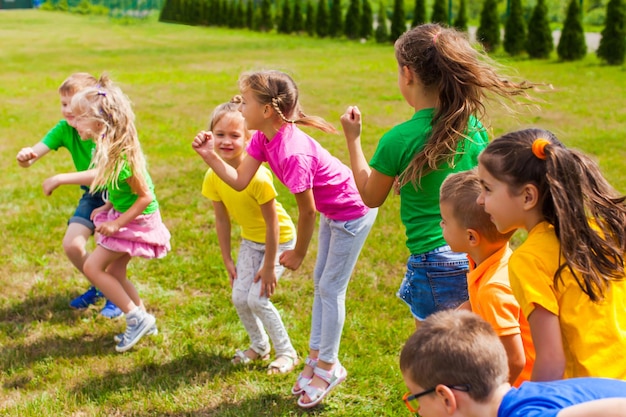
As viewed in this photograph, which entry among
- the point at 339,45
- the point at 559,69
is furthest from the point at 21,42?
the point at 559,69

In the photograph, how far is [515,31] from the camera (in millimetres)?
19922

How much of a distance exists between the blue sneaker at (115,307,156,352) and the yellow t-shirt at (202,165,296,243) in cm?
90

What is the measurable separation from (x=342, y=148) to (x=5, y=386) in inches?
233

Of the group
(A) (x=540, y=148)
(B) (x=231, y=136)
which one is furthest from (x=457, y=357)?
(B) (x=231, y=136)

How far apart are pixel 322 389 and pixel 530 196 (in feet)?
6.03

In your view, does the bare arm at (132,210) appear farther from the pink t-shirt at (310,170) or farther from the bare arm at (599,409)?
the bare arm at (599,409)

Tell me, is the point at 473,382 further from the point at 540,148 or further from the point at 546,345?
the point at 540,148

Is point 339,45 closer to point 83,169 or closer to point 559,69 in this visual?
point 559,69

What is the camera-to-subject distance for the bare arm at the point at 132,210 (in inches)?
159

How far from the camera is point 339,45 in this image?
25.9 metres

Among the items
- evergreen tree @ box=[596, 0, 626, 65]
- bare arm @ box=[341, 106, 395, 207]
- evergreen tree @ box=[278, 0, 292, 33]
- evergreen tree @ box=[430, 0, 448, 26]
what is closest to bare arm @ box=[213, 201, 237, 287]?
bare arm @ box=[341, 106, 395, 207]

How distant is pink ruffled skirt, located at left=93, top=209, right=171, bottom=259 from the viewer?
13.9ft

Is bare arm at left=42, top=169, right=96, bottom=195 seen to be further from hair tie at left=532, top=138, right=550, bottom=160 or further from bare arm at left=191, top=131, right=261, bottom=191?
hair tie at left=532, top=138, right=550, bottom=160

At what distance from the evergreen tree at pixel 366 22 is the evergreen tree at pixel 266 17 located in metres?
7.29
